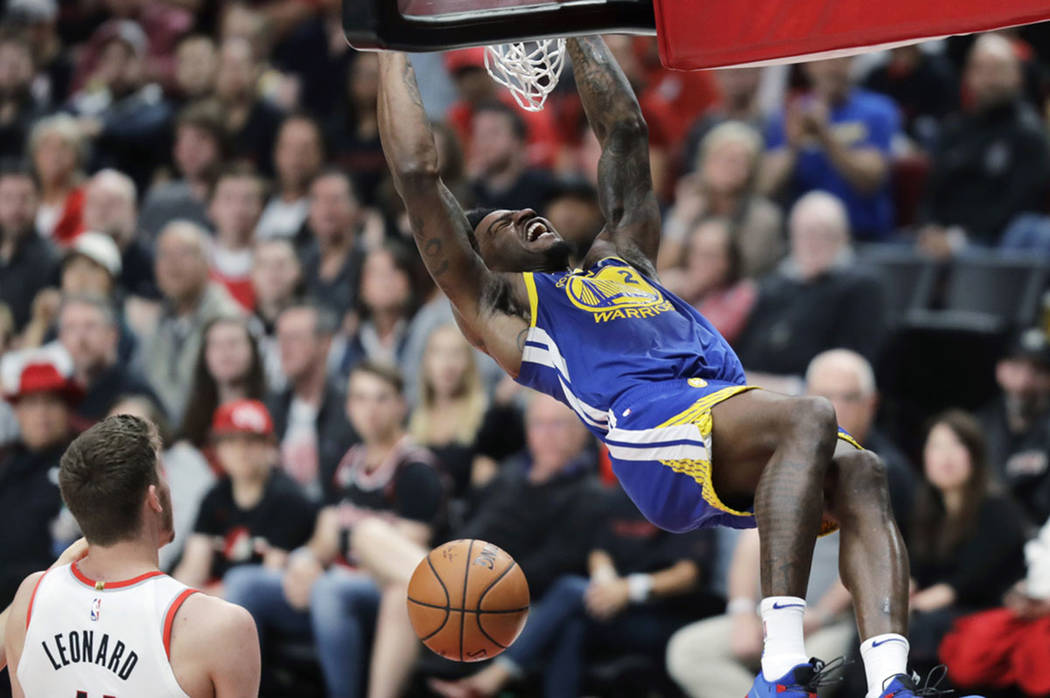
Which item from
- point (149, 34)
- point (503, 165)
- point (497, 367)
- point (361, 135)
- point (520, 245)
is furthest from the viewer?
point (149, 34)

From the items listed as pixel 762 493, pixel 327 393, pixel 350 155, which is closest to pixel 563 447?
pixel 327 393

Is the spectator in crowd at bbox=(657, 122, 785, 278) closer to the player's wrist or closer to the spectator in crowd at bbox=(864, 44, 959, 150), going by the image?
the spectator in crowd at bbox=(864, 44, 959, 150)

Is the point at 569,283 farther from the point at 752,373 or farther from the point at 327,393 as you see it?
the point at 327,393

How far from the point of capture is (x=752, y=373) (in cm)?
999

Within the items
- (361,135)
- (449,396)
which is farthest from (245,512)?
(361,135)

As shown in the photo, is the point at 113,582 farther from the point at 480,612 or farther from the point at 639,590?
the point at 639,590

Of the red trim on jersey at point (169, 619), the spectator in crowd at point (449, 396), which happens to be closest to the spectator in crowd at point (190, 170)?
the spectator in crowd at point (449, 396)

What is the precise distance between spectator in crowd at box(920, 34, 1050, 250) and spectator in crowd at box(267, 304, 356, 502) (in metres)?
4.27

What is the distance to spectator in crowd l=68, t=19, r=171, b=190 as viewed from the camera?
14547 mm

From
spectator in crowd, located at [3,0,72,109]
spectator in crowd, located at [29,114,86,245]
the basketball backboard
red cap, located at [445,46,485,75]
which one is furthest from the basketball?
spectator in crowd, located at [3,0,72,109]

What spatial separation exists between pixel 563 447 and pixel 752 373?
153 cm

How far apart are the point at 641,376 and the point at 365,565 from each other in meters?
4.02

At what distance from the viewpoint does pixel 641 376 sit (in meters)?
5.67

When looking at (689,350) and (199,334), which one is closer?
(689,350)
